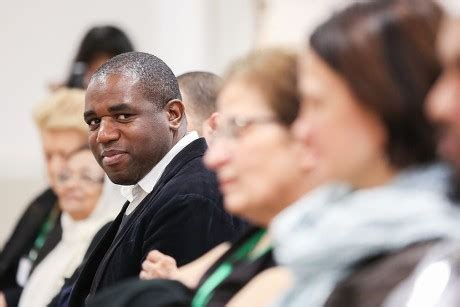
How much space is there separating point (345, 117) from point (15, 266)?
3.22 m

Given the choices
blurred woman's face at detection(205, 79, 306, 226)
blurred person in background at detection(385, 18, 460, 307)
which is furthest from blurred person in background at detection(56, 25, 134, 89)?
blurred person in background at detection(385, 18, 460, 307)

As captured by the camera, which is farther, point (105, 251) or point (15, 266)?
point (15, 266)

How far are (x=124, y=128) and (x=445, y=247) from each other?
160 centimetres

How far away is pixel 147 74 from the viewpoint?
139 inches

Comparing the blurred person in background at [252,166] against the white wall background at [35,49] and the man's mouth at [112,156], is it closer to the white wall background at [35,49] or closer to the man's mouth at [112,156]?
the man's mouth at [112,156]

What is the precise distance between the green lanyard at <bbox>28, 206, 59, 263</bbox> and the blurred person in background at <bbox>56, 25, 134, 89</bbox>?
0.80 meters

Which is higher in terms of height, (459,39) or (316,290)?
(459,39)

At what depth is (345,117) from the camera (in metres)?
2.15

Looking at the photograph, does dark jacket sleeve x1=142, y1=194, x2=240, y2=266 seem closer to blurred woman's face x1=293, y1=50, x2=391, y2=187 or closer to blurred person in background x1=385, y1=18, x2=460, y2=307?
blurred woman's face x1=293, y1=50, x2=391, y2=187

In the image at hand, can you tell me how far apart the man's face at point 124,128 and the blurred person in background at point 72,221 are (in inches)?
40.0

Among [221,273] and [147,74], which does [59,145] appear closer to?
[147,74]

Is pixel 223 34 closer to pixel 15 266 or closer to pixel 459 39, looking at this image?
pixel 15 266

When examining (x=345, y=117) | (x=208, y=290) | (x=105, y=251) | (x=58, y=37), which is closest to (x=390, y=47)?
(x=345, y=117)

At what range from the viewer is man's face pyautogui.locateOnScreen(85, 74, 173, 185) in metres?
3.48
